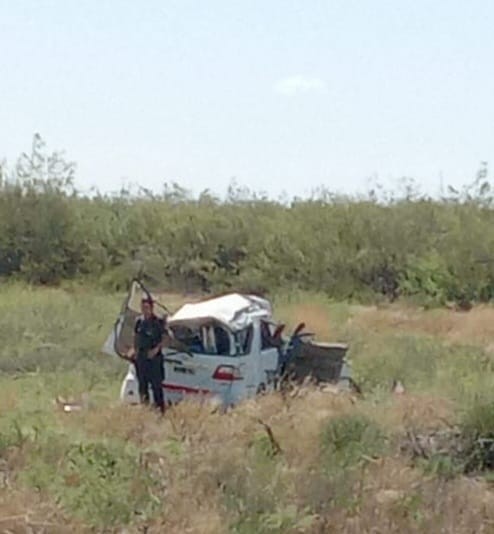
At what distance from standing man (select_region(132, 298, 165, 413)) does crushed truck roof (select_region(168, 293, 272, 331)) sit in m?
0.90

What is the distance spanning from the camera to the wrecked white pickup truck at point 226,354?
19.6 meters

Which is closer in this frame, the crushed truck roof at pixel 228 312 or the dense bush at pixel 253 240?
the crushed truck roof at pixel 228 312

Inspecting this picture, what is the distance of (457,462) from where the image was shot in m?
16.4

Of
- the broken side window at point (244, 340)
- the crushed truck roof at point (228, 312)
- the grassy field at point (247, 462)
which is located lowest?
the grassy field at point (247, 462)

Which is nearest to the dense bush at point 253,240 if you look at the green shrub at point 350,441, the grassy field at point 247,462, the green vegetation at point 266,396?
the green vegetation at point 266,396

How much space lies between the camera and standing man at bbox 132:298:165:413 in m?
19.2

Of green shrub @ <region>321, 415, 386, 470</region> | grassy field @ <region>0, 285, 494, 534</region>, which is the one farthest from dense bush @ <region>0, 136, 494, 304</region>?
green shrub @ <region>321, 415, 386, 470</region>

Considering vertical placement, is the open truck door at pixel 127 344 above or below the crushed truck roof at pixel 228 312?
below

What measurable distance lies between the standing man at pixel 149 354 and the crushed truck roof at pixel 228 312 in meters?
0.90

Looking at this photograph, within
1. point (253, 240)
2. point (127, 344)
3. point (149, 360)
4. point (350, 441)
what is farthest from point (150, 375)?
point (253, 240)

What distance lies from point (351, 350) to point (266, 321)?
747 cm

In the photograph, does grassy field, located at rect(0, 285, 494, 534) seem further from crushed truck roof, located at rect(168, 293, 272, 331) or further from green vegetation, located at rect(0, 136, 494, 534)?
crushed truck roof, located at rect(168, 293, 272, 331)

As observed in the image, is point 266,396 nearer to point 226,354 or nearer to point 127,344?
point 226,354

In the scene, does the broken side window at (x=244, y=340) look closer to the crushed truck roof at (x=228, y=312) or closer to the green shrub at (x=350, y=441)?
the crushed truck roof at (x=228, y=312)
